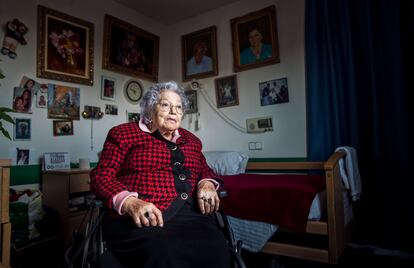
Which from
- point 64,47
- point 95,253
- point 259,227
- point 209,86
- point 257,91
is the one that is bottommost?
point 259,227

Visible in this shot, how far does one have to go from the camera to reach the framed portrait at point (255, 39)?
309 centimetres

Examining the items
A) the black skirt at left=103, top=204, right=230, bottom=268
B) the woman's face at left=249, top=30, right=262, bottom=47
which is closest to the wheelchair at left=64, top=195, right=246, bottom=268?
the black skirt at left=103, top=204, right=230, bottom=268

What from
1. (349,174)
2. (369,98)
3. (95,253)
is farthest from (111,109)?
(369,98)

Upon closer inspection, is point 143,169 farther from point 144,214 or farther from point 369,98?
point 369,98

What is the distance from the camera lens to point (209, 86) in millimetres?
3596

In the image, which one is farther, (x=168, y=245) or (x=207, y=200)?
(x=207, y=200)

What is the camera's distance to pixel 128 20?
3.44 m

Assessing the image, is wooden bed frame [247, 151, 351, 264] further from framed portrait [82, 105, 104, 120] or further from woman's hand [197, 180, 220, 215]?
framed portrait [82, 105, 104, 120]

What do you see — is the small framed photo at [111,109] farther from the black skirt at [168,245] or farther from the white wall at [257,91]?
the black skirt at [168,245]

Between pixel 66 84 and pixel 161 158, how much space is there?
6.30 feet

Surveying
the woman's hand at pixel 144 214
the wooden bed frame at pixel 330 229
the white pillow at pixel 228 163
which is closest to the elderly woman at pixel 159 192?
the woman's hand at pixel 144 214

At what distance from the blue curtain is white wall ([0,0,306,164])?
0.76 feet

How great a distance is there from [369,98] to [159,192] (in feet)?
6.64

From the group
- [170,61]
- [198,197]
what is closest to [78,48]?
[170,61]
